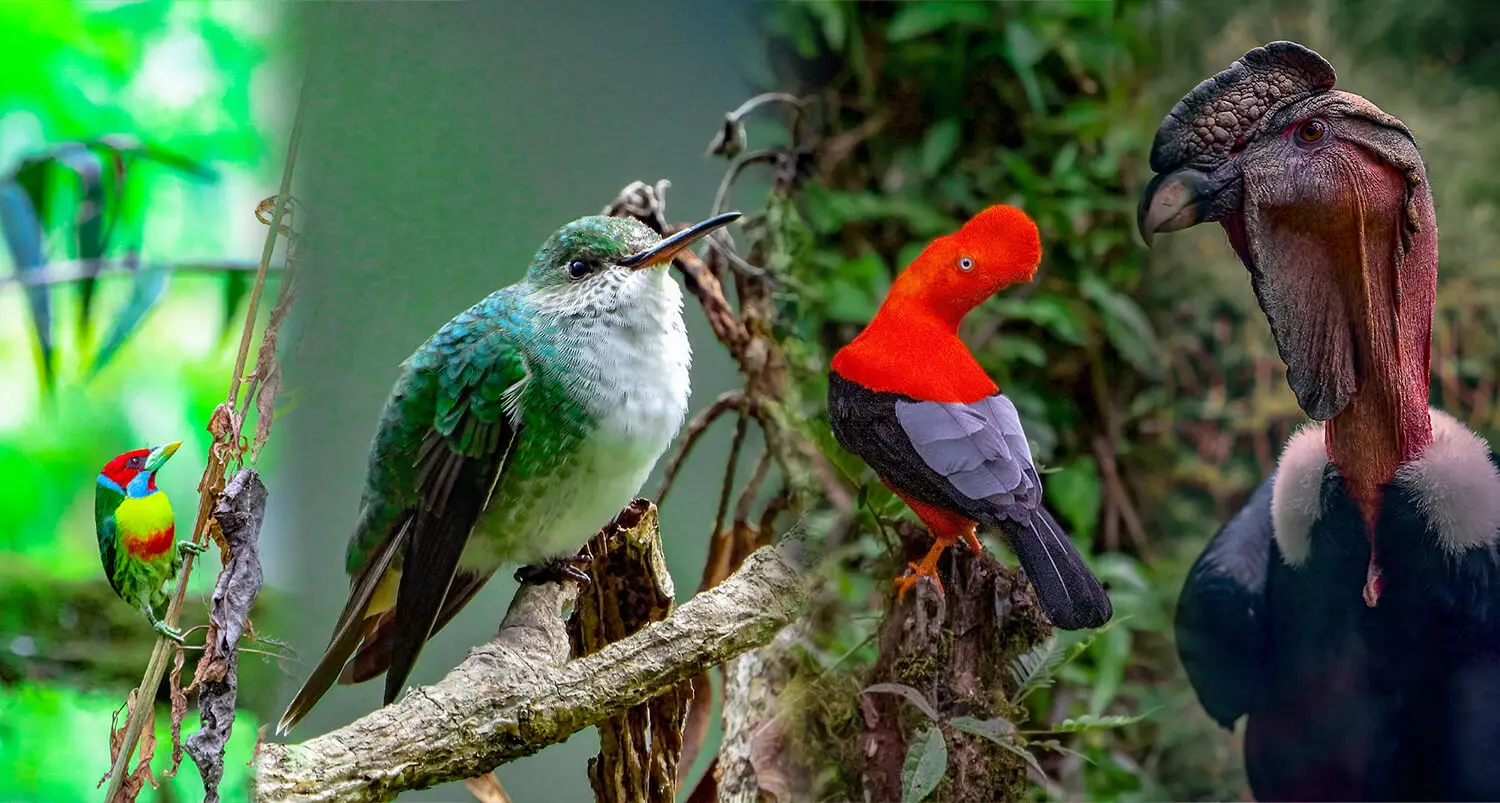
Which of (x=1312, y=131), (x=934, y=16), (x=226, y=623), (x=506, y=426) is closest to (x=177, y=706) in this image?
(x=226, y=623)

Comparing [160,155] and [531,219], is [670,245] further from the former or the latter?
[160,155]

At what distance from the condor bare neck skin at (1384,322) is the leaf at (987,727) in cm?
33

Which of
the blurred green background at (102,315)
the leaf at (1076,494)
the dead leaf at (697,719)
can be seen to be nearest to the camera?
the blurred green background at (102,315)

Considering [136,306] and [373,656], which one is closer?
[373,656]

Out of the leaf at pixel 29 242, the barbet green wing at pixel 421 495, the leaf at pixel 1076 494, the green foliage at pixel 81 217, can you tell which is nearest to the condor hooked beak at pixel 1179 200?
the barbet green wing at pixel 421 495

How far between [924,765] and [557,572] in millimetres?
346

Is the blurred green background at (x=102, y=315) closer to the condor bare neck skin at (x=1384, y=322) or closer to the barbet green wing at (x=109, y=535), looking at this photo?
the barbet green wing at (x=109, y=535)

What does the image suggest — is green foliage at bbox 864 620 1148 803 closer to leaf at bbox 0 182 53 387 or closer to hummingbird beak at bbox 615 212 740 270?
hummingbird beak at bbox 615 212 740 270

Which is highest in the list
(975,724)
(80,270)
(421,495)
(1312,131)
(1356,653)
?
(80,270)

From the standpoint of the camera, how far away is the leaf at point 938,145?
146cm

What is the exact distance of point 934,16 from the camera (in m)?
1.45

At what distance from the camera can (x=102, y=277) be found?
1.03 m

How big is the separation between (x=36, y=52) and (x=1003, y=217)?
37.1 inches

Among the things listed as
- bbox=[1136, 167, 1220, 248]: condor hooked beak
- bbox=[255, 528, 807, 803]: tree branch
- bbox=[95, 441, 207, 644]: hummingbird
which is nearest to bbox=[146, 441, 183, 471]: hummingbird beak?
bbox=[95, 441, 207, 644]: hummingbird
